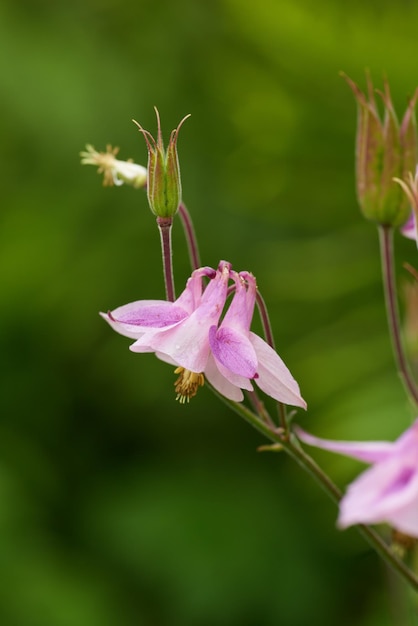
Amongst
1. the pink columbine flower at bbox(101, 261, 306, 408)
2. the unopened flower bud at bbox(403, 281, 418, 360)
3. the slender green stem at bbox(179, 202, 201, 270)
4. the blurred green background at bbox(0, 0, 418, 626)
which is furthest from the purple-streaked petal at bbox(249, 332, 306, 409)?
the blurred green background at bbox(0, 0, 418, 626)

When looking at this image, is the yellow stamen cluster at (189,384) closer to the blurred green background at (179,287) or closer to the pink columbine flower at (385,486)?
the pink columbine flower at (385,486)

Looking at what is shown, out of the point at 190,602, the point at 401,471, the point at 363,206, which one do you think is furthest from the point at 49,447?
the point at 401,471

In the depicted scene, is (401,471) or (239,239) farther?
(239,239)

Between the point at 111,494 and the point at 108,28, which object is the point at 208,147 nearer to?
the point at 108,28

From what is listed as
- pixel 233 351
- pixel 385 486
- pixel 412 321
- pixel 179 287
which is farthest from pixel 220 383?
pixel 179 287

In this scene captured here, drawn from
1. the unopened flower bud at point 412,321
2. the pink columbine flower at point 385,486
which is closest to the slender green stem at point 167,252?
the pink columbine flower at point 385,486

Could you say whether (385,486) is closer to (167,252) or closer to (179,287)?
(167,252)
